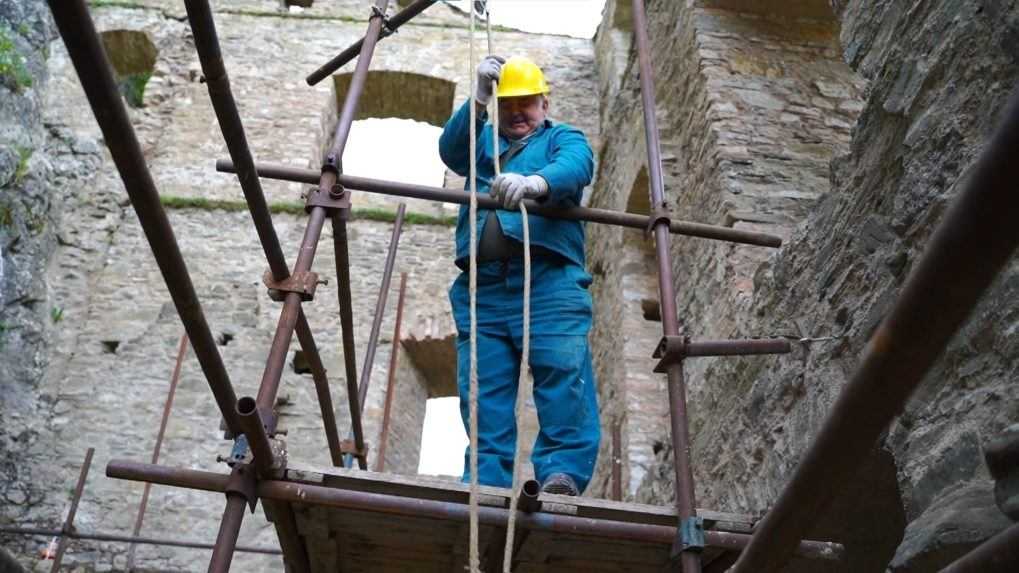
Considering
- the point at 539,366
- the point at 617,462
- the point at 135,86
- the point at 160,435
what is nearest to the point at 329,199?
the point at 539,366

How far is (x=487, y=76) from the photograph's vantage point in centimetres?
326

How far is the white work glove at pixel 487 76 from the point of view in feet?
10.7

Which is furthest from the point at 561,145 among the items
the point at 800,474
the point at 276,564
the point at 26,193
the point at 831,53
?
the point at 26,193

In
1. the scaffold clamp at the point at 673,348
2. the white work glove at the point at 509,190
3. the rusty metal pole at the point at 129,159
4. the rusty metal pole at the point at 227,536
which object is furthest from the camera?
the white work glove at the point at 509,190

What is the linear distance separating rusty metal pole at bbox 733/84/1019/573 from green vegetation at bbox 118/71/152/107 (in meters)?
11.8

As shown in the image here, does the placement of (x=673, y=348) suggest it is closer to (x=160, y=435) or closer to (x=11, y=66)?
(x=160, y=435)

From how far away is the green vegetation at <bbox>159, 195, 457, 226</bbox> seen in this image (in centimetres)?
1017

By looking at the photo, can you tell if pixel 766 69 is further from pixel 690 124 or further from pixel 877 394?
pixel 877 394

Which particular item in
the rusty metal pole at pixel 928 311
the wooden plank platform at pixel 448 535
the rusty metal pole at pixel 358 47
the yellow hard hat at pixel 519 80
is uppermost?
the rusty metal pole at pixel 358 47

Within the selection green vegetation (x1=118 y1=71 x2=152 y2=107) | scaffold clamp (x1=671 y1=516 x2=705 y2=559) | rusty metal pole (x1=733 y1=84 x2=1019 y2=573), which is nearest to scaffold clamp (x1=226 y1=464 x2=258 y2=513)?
scaffold clamp (x1=671 y1=516 x2=705 y2=559)

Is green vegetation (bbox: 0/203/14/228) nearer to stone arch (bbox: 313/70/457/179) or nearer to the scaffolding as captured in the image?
stone arch (bbox: 313/70/457/179)

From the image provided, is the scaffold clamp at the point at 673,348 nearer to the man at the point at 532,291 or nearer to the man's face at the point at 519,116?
the man at the point at 532,291

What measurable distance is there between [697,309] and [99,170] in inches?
311

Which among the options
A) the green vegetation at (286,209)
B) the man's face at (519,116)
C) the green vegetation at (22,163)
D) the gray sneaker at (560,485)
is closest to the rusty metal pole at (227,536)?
the gray sneaker at (560,485)
